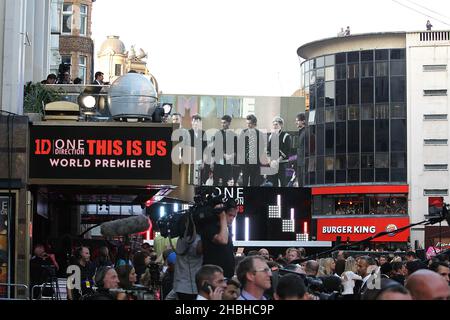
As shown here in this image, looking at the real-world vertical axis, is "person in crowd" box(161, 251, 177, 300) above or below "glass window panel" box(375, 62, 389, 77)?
below

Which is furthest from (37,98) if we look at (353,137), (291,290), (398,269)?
(353,137)

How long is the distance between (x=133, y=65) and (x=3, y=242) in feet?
294

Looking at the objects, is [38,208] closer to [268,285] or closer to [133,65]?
[268,285]

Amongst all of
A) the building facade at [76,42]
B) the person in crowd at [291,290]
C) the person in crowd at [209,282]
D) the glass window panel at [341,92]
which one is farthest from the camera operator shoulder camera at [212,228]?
the glass window panel at [341,92]

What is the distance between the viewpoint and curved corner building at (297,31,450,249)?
81188 mm

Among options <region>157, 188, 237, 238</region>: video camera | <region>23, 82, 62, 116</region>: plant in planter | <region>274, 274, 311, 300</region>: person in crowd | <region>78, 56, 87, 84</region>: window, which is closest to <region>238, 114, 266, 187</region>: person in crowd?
<region>78, 56, 87, 84</region>: window

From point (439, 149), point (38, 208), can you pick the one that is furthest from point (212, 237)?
point (439, 149)

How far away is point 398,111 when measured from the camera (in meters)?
81.9

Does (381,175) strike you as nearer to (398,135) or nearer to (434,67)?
(398,135)

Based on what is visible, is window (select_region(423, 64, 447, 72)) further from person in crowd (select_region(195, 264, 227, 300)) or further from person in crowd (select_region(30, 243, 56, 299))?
person in crowd (select_region(195, 264, 227, 300))

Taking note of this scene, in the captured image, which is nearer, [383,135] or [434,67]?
[434,67]

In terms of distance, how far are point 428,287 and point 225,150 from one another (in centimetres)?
4681

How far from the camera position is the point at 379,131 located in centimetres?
8256

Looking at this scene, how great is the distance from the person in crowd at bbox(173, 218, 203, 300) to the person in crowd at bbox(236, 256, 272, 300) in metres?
2.61
